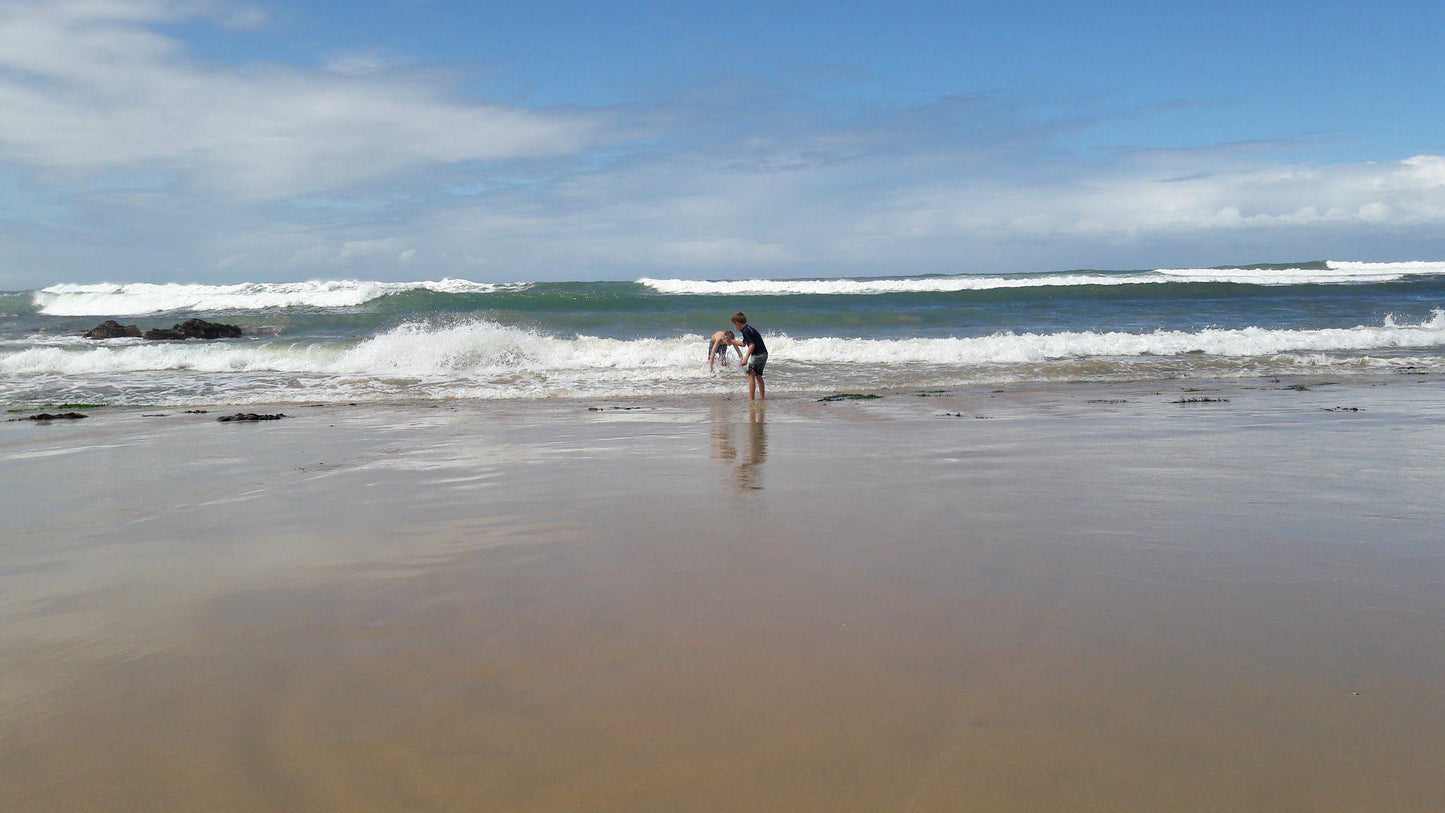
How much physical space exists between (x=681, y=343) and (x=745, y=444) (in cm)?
1140

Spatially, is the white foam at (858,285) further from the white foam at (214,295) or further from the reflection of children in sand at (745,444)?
the reflection of children in sand at (745,444)

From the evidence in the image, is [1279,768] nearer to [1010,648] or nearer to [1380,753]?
[1380,753]

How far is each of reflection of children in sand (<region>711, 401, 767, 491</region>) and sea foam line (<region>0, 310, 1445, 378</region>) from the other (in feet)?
20.0

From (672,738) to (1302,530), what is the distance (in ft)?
11.2

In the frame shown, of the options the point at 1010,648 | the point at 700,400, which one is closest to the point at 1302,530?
the point at 1010,648

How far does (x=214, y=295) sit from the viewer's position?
42.6 m

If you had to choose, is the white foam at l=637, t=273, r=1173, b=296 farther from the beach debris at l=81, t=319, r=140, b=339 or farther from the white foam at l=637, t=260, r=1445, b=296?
the beach debris at l=81, t=319, r=140, b=339

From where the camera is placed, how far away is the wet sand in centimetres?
222

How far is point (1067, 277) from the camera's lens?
52.8 m

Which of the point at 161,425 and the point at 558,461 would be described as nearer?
the point at 558,461

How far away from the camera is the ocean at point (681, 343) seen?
1470 cm

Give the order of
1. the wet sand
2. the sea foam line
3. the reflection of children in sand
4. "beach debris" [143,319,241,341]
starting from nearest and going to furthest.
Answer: the wet sand → the reflection of children in sand → the sea foam line → "beach debris" [143,319,241,341]

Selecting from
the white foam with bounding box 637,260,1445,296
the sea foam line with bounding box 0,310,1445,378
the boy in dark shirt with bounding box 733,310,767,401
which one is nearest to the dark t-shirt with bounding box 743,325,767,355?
the boy in dark shirt with bounding box 733,310,767,401

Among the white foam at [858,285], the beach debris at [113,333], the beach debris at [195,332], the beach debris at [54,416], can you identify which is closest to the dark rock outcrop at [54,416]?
the beach debris at [54,416]
